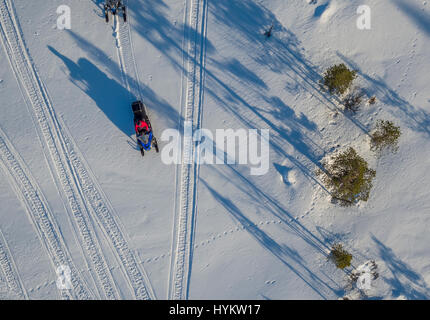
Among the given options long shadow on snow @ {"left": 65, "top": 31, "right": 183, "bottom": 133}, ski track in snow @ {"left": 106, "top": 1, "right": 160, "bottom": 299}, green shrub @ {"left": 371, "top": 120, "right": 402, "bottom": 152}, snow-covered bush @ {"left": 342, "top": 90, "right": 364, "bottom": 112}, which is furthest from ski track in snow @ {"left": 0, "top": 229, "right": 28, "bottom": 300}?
green shrub @ {"left": 371, "top": 120, "right": 402, "bottom": 152}

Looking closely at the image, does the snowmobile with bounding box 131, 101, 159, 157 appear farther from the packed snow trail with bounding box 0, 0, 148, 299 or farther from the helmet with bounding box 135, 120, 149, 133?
the packed snow trail with bounding box 0, 0, 148, 299

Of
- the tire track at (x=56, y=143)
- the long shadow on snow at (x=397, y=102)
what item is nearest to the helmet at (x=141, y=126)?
the tire track at (x=56, y=143)

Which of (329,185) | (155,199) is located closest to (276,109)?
(329,185)

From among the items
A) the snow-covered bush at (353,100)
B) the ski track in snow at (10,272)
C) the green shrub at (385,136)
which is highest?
the snow-covered bush at (353,100)

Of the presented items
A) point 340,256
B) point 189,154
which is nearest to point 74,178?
point 189,154

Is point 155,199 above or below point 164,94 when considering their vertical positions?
below

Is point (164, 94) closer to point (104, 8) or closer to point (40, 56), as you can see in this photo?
point (104, 8)

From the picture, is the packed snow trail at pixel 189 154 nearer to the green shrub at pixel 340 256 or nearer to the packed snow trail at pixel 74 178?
the packed snow trail at pixel 74 178

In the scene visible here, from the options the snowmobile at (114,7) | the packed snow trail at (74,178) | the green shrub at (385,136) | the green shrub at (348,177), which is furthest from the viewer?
the packed snow trail at (74,178)
